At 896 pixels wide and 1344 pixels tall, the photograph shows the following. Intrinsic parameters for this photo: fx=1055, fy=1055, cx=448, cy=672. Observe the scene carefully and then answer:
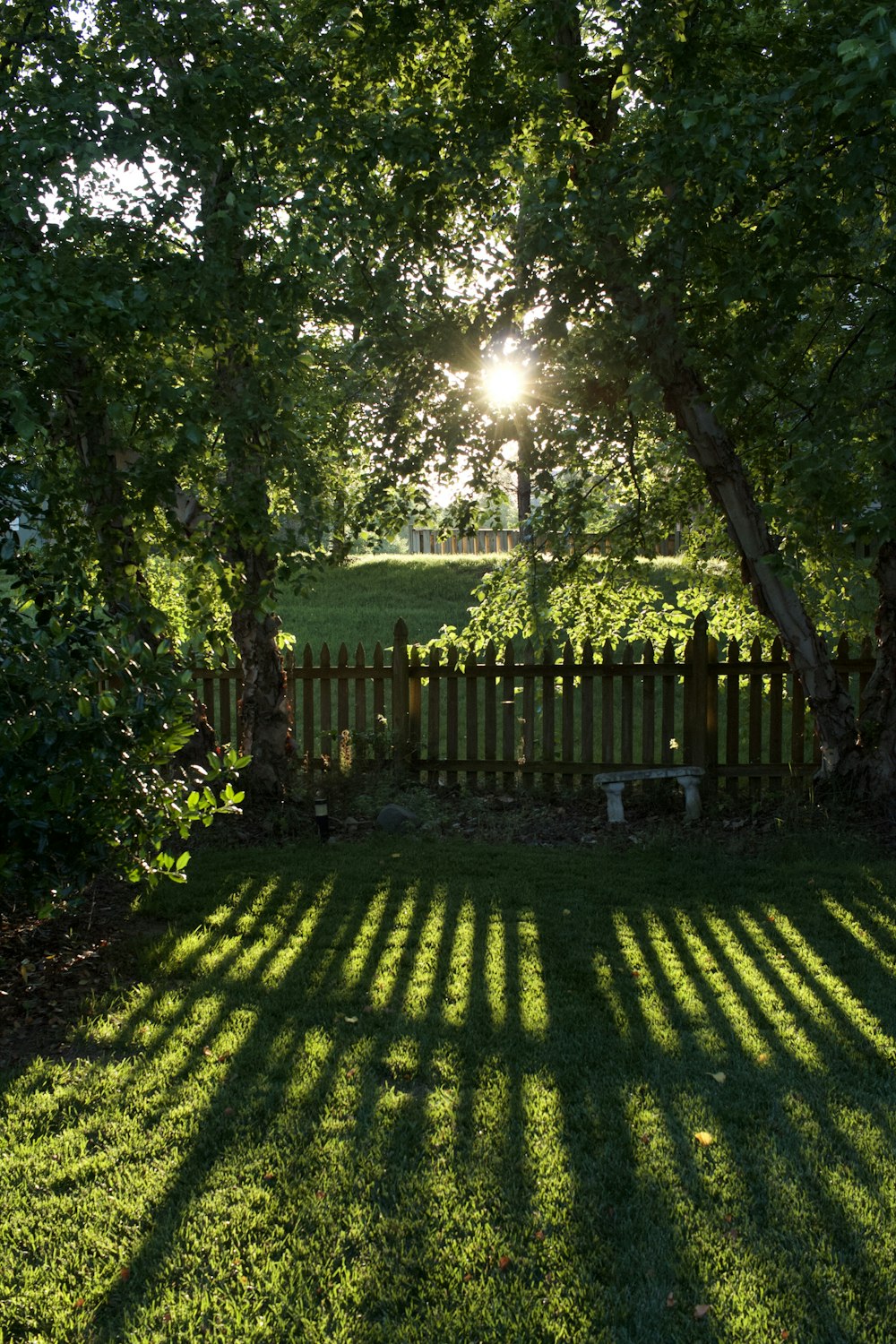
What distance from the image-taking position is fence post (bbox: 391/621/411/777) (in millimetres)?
9891

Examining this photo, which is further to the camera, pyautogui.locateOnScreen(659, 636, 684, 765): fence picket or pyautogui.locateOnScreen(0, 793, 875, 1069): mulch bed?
pyautogui.locateOnScreen(659, 636, 684, 765): fence picket

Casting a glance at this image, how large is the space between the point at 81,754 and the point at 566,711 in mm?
5790

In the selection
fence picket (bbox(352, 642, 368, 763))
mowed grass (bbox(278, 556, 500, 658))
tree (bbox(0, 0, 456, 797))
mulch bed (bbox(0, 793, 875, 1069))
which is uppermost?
tree (bbox(0, 0, 456, 797))

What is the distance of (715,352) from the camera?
7.09m

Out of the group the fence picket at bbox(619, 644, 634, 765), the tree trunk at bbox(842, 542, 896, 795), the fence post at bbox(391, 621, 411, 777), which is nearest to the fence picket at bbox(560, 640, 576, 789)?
the fence picket at bbox(619, 644, 634, 765)

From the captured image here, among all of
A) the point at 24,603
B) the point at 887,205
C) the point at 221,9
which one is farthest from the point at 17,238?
the point at 887,205

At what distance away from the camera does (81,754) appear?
4410mm

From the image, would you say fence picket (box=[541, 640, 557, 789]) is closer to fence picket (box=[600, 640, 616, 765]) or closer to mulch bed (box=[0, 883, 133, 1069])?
fence picket (box=[600, 640, 616, 765])

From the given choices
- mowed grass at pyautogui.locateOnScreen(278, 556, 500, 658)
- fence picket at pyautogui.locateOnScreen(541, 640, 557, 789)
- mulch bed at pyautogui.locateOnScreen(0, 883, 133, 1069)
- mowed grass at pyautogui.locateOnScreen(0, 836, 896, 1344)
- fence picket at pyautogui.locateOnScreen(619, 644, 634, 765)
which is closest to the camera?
mowed grass at pyautogui.locateOnScreen(0, 836, 896, 1344)

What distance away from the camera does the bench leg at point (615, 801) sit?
859 cm

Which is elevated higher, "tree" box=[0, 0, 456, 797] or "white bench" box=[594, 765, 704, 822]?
"tree" box=[0, 0, 456, 797]

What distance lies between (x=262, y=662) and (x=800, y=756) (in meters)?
4.66

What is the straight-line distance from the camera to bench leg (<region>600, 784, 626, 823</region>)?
859cm

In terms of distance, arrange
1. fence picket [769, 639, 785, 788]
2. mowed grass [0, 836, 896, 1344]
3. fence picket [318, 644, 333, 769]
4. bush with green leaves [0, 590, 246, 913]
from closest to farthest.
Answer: mowed grass [0, 836, 896, 1344] → bush with green leaves [0, 590, 246, 913] → fence picket [769, 639, 785, 788] → fence picket [318, 644, 333, 769]
